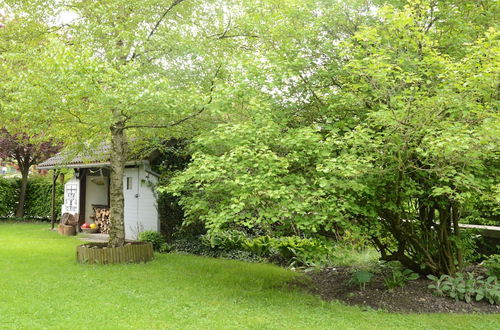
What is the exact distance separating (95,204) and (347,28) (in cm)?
1253

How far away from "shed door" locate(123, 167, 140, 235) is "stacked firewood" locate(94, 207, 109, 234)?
1895 millimetres

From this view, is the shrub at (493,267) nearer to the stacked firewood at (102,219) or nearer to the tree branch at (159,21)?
the tree branch at (159,21)

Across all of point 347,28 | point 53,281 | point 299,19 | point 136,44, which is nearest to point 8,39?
point 136,44

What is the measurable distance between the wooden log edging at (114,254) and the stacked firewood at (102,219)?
18.9 feet

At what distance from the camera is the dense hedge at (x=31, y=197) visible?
20062mm

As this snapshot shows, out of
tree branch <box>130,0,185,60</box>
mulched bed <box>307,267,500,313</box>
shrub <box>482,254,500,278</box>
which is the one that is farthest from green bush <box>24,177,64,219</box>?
shrub <box>482,254,500,278</box>

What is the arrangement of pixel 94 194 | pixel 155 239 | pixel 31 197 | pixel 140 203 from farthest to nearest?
1. pixel 31 197
2. pixel 94 194
3. pixel 140 203
4. pixel 155 239

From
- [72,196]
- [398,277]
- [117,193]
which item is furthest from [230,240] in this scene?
[72,196]

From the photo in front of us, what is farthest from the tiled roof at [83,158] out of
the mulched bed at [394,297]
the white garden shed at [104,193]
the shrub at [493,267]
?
the shrub at [493,267]

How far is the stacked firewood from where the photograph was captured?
14898mm

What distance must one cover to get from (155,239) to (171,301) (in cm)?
539

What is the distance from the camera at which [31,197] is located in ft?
68.7

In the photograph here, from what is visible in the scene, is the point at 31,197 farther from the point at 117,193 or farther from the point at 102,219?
the point at 117,193

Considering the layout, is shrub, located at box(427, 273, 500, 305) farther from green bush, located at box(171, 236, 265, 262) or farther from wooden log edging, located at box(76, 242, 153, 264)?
wooden log edging, located at box(76, 242, 153, 264)
